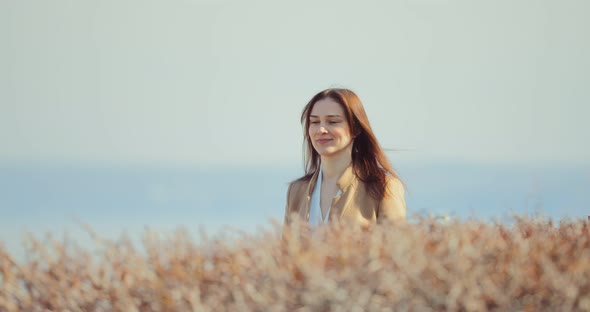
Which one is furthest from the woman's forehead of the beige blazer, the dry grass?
the dry grass

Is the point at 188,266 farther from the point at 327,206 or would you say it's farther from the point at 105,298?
the point at 327,206

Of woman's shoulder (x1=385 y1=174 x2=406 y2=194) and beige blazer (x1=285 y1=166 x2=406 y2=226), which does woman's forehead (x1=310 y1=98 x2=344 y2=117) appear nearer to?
beige blazer (x1=285 y1=166 x2=406 y2=226)

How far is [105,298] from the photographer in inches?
142

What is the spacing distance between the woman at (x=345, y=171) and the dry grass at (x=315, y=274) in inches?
75.1

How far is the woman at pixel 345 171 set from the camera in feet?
19.7

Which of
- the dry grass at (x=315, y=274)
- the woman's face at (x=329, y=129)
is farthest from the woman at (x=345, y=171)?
the dry grass at (x=315, y=274)

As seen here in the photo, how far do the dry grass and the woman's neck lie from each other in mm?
2155

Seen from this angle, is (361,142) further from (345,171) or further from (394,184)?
(394,184)

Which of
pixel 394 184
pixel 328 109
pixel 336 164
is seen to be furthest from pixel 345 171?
pixel 328 109

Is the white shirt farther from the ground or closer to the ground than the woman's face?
closer to the ground

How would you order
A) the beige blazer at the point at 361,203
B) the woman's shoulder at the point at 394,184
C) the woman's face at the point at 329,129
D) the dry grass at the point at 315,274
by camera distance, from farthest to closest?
the woman's face at the point at 329,129 → the woman's shoulder at the point at 394,184 → the beige blazer at the point at 361,203 → the dry grass at the point at 315,274

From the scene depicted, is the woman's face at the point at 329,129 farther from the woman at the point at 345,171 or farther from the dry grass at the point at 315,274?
the dry grass at the point at 315,274

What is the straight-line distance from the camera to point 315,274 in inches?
129

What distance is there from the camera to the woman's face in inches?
242
